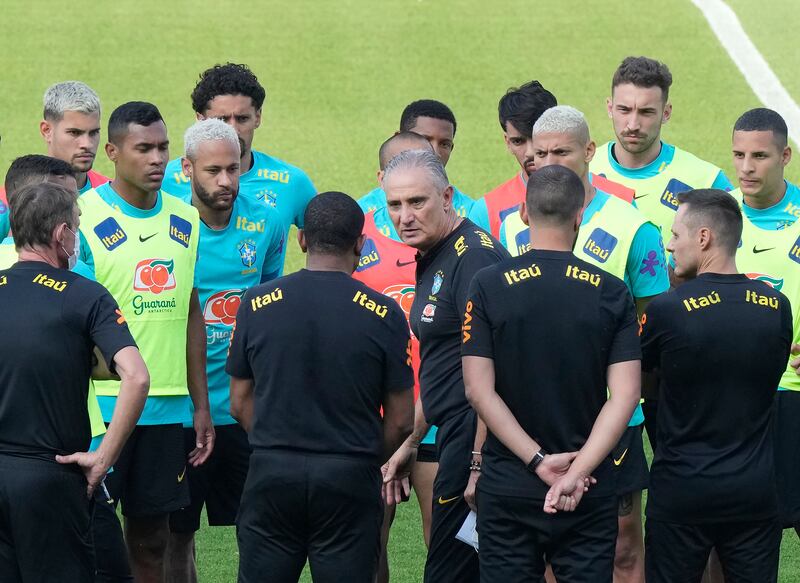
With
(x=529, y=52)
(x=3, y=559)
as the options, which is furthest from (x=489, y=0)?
(x=3, y=559)

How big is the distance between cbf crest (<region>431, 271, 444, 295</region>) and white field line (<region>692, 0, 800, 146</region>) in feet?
45.4

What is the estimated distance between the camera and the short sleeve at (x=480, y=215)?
253 inches

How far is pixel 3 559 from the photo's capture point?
15.0ft

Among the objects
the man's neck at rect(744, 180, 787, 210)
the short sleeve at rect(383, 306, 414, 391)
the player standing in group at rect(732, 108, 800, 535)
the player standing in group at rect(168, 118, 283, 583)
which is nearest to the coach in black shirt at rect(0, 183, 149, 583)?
the short sleeve at rect(383, 306, 414, 391)

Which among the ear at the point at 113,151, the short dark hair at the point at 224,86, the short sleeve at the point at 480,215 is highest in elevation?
the short dark hair at the point at 224,86

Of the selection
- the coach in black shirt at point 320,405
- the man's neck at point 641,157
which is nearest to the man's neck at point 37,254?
the coach in black shirt at point 320,405

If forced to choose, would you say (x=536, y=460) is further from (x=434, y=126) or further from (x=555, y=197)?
(x=434, y=126)

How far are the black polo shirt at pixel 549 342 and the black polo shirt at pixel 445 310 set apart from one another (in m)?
0.46

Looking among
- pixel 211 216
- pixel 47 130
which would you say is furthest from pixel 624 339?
pixel 47 130

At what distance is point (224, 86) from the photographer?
275 inches

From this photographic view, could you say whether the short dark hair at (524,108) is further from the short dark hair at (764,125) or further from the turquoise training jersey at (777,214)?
the turquoise training jersey at (777,214)

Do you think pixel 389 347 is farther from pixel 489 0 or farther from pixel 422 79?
pixel 489 0

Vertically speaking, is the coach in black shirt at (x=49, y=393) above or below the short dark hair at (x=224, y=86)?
below

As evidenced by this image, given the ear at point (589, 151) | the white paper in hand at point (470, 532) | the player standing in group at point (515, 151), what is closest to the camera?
the white paper in hand at point (470, 532)
